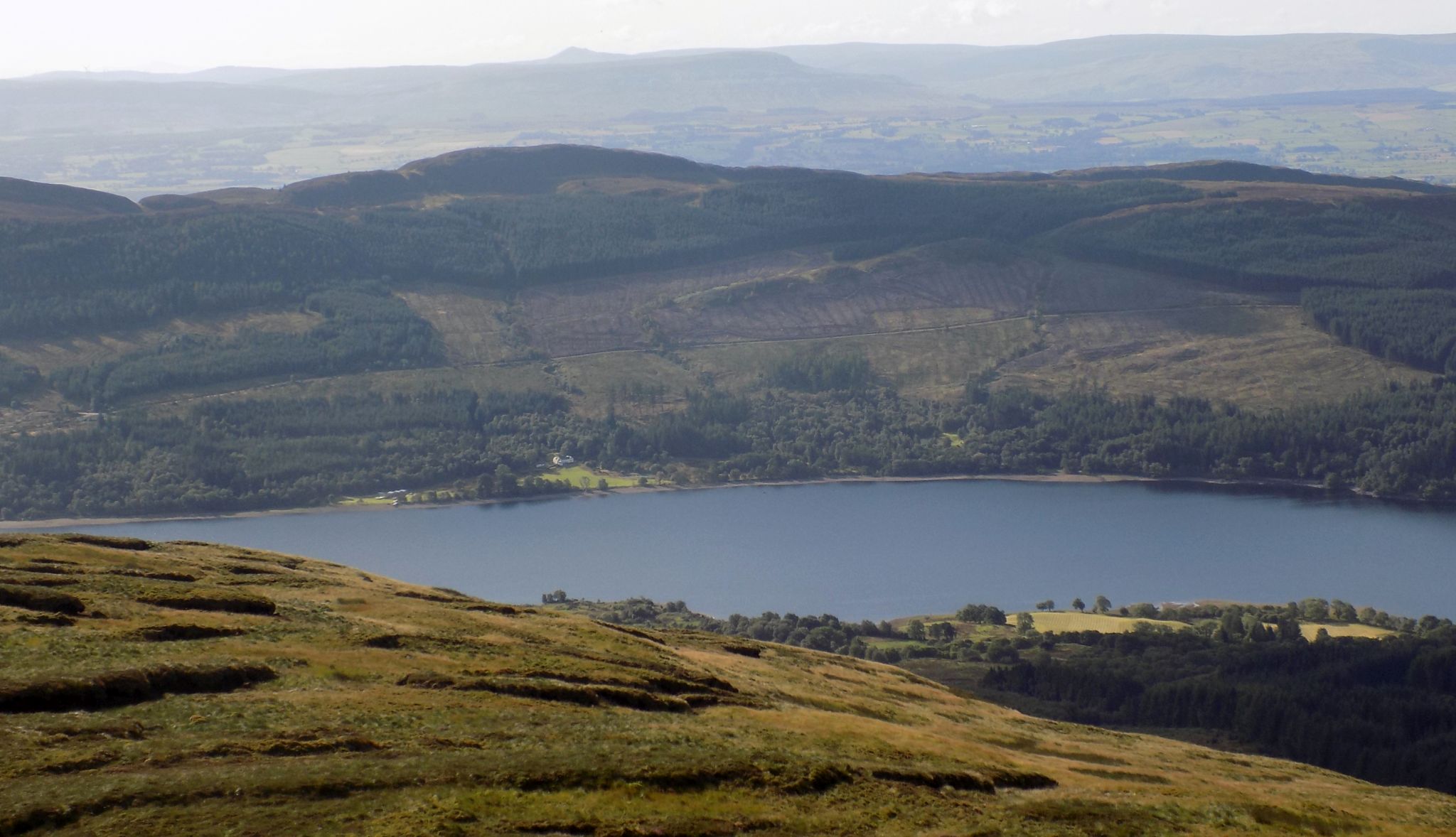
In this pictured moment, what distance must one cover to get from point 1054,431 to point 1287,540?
37.1 meters

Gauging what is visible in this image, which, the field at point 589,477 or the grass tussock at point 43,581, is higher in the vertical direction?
the grass tussock at point 43,581

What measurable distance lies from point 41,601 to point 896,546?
97.3m

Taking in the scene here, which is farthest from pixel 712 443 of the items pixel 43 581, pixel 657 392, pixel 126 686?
pixel 126 686

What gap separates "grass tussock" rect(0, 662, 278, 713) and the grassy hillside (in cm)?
6

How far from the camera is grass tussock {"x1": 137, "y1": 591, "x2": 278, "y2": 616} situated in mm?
50812

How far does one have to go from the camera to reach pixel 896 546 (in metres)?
138

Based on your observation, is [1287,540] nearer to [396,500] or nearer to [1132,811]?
[396,500]

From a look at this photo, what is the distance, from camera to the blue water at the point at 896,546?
406 feet

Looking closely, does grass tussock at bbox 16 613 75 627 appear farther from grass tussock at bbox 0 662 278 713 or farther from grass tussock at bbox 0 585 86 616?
grass tussock at bbox 0 662 278 713

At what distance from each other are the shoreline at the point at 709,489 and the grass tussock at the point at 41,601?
102m

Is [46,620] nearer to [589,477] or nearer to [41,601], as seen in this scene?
[41,601]

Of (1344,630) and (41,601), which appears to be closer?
(41,601)

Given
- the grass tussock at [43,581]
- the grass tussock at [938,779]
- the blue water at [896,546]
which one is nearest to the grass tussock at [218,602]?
the grass tussock at [43,581]

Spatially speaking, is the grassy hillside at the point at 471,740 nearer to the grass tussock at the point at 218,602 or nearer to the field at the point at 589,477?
the grass tussock at the point at 218,602
